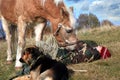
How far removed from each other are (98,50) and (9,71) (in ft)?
9.42

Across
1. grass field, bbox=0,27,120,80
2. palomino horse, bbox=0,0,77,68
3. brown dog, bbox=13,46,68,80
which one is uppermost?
palomino horse, bbox=0,0,77,68

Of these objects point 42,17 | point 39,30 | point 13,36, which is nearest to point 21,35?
point 39,30

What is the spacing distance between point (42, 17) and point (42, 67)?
328 cm

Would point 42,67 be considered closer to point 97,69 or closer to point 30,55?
point 30,55

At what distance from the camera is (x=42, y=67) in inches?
356

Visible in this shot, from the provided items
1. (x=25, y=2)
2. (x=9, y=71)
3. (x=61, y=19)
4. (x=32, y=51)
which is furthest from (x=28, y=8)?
(x=32, y=51)

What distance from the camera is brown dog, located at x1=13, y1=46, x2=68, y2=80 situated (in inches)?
342

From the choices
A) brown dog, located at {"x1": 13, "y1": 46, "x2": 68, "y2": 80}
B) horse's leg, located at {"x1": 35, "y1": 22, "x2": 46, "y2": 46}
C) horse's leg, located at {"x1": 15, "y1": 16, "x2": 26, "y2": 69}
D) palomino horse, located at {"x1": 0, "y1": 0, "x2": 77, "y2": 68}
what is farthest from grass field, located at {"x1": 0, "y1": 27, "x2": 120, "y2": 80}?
horse's leg, located at {"x1": 35, "y1": 22, "x2": 46, "y2": 46}

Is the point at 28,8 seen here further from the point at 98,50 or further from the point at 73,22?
the point at 98,50

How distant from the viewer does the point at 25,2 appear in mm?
12023

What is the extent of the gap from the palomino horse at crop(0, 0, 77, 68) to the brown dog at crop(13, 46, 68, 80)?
2129mm

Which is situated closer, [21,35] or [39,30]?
[21,35]

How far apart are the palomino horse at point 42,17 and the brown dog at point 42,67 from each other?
83.8 inches

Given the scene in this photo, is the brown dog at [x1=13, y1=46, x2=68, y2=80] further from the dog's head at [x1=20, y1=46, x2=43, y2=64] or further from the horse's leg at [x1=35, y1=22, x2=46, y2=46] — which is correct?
the horse's leg at [x1=35, y1=22, x2=46, y2=46]
